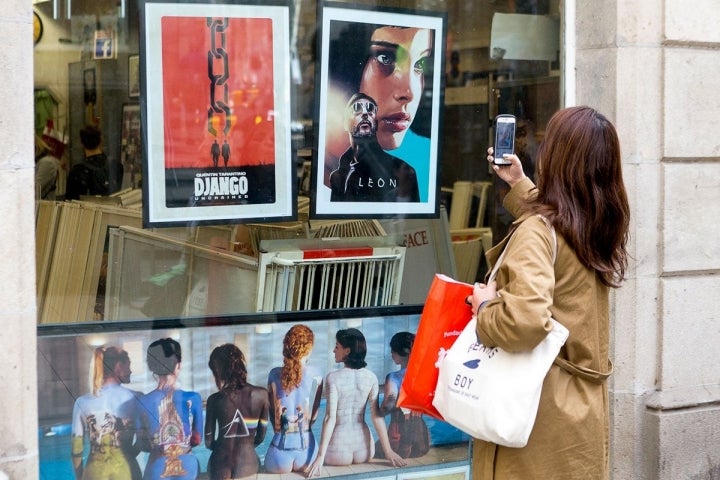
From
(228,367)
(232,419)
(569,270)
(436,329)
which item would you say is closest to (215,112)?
(228,367)

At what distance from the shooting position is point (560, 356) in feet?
11.2

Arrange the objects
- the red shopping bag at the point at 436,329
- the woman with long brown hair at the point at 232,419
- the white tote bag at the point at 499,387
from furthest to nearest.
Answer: the woman with long brown hair at the point at 232,419
the red shopping bag at the point at 436,329
the white tote bag at the point at 499,387

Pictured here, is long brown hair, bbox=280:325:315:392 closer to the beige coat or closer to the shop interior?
the shop interior

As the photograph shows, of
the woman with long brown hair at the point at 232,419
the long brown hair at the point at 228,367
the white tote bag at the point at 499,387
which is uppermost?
the white tote bag at the point at 499,387

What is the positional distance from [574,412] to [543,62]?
2.68 metres

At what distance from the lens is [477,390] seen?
3242 millimetres

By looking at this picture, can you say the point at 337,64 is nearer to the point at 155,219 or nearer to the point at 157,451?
the point at 155,219

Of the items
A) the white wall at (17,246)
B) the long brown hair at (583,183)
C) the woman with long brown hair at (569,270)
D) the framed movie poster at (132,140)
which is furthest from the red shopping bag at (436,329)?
the framed movie poster at (132,140)

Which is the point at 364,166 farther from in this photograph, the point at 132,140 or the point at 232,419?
the point at 232,419

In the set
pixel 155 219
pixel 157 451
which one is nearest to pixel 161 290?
pixel 155 219

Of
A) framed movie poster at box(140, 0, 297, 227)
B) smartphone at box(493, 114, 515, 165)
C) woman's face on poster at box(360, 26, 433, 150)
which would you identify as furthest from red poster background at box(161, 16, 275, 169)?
smartphone at box(493, 114, 515, 165)

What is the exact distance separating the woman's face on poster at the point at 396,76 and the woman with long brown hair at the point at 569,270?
1.77 meters

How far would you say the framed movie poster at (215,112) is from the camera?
4582mm

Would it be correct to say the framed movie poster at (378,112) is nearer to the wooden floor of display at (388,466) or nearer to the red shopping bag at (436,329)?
the wooden floor of display at (388,466)
